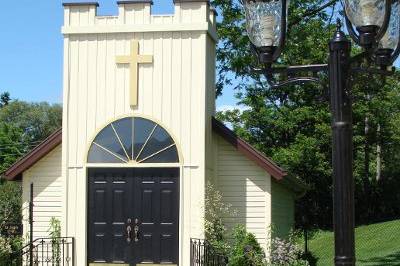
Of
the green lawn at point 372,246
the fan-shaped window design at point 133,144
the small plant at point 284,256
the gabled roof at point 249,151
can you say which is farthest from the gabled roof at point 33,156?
the green lawn at point 372,246

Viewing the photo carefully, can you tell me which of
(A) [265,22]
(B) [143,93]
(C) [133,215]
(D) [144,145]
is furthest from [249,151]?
(A) [265,22]

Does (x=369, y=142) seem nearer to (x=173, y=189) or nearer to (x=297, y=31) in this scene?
(x=297, y=31)

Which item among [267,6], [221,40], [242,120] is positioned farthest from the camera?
[242,120]

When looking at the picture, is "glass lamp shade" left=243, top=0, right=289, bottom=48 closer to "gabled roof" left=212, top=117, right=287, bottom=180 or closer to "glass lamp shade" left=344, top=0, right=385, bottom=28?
"glass lamp shade" left=344, top=0, right=385, bottom=28

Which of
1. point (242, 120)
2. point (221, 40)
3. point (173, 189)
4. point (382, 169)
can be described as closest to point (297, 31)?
point (221, 40)

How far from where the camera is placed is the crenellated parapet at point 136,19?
1587cm

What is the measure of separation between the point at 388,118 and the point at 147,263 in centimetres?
2804

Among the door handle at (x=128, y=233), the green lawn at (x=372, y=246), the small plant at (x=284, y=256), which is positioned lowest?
the green lawn at (x=372, y=246)

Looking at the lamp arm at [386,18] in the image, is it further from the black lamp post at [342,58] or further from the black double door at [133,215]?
the black double door at [133,215]

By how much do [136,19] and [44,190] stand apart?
488 cm

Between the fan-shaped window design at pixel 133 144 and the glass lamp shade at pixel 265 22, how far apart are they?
10179 millimetres

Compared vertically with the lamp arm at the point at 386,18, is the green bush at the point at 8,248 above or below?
below

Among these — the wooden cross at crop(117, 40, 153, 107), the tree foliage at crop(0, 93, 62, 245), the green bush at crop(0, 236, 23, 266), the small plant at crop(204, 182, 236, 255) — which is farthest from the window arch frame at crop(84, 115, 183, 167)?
the tree foliage at crop(0, 93, 62, 245)

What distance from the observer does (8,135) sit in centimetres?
6656
